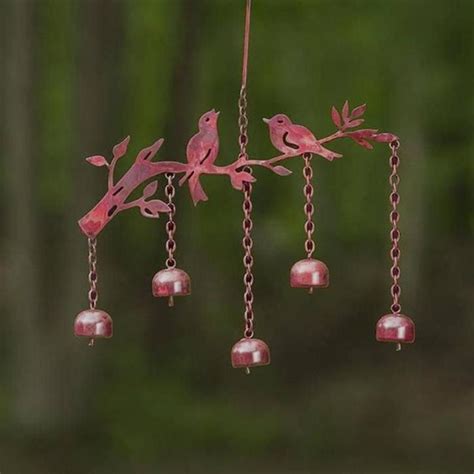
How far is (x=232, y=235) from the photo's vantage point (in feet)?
18.7

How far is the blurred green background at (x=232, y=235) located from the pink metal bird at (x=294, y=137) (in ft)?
6.70

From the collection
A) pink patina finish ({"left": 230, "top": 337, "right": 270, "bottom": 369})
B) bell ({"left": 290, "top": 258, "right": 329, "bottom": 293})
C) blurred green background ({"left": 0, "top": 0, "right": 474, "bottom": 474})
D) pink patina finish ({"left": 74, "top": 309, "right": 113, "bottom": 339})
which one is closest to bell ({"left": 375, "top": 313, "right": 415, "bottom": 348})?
bell ({"left": 290, "top": 258, "right": 329, "bottom": 293})

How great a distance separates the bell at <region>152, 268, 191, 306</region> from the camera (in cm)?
233

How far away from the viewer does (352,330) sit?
546 centimetres

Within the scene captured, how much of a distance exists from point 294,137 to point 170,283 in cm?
46

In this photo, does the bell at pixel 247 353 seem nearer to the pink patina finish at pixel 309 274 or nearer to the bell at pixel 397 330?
the pink patina finish at pixel 309 274

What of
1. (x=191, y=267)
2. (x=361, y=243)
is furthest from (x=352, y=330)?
(x=191, y=267)

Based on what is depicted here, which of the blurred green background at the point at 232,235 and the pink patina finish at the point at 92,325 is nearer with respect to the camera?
the pink patina finish at the point at 92,325

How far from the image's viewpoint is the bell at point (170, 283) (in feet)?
7.63

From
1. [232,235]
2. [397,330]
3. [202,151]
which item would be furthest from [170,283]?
[232,235]

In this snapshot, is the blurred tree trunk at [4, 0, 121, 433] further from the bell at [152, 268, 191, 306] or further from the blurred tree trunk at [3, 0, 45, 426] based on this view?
the bell at [152, 268, 191, 306]

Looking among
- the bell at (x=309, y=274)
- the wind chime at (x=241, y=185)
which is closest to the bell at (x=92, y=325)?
the wind chime at (x=241, y=185)

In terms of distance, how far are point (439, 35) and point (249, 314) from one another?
3.71m

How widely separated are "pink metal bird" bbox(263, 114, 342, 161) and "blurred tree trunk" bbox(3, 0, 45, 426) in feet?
7.92
